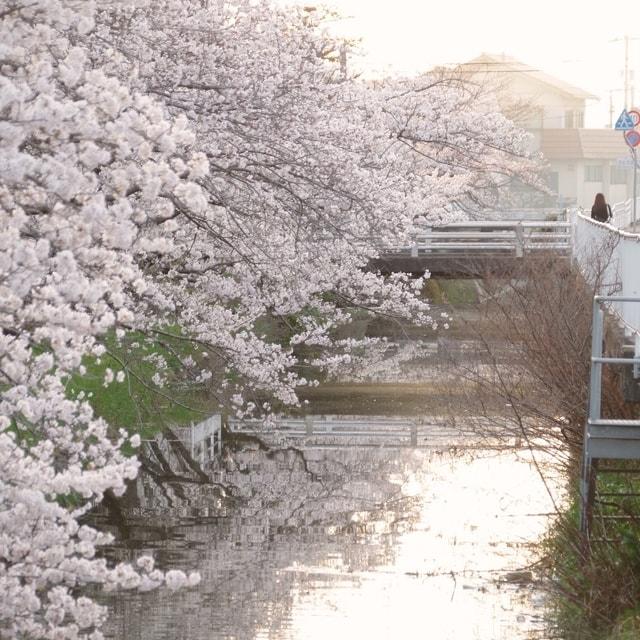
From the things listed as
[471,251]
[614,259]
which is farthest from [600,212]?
[614,259]

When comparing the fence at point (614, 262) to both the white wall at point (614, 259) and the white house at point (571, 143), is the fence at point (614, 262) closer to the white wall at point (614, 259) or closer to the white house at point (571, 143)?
the white wall at point (614, 259)

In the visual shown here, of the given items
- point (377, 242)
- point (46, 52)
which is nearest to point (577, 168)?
point (377, 242)

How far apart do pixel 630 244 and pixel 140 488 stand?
7.21m

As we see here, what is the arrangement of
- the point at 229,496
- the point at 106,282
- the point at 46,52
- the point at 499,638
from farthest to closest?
the point at 229,496
the point at 499,638
the point at 46,52
the point at 106,282

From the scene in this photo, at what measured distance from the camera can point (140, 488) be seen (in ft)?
55.2

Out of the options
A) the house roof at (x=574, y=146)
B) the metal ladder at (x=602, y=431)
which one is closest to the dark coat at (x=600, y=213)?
the metal ladder at (x=602, y=431)

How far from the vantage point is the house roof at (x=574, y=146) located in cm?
7394

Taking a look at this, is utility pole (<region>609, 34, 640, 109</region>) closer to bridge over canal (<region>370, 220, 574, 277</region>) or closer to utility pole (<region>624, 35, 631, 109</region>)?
utility pole (<region>624, 35, 631, 109</region>)

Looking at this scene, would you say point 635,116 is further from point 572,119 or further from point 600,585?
point 572,119

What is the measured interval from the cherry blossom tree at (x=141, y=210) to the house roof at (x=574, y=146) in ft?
163

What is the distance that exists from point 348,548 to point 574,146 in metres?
62.7

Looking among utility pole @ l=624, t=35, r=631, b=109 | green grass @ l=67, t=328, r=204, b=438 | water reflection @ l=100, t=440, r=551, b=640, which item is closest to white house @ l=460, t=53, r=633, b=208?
utility pole @ l=624, t=35, r=631, b=109

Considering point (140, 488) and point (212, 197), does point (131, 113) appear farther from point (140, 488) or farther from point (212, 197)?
point (140, 488)

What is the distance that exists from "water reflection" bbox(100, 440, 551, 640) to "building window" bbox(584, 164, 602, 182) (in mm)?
59460
